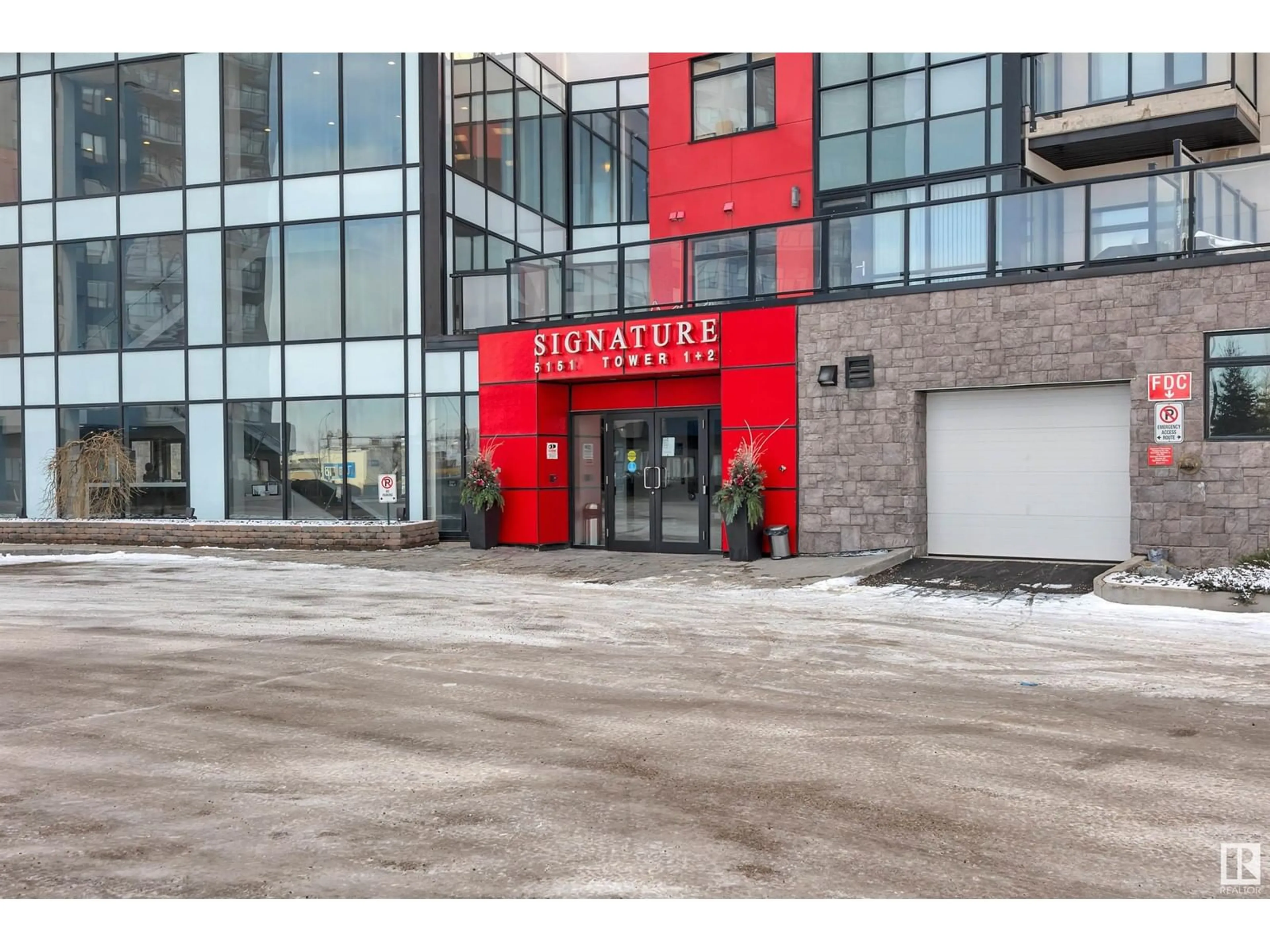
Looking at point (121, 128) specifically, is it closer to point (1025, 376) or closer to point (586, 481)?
point (586, 481)

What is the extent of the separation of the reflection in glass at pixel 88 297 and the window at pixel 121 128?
4.27 ft

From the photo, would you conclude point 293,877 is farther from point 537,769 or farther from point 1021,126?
point 1021,126

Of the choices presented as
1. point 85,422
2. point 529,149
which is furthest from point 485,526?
point 85,422

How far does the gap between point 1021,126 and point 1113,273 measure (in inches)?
225

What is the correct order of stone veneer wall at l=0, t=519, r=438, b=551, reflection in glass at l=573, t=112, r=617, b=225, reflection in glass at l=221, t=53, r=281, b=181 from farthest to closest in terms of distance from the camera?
reflection in glass at l=573, t=112, r=617, b=225 < reflection in glass at l=221, t=53, r=281, b=181 < stone veneer wall at l=0, t=519, r=438, b=551

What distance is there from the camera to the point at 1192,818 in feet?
15.6

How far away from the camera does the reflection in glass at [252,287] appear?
22.5 metres

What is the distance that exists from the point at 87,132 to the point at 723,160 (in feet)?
47.1

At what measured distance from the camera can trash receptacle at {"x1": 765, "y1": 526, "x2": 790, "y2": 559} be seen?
627 inches

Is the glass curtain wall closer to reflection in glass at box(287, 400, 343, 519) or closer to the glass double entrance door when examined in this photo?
reflection in glass at box(287, 400, 343, 519)

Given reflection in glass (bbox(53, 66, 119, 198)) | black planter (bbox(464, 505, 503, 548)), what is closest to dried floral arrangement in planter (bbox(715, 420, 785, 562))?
black planter (bbox(464, 505, 503, 548))

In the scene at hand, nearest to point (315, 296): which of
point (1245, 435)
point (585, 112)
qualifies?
point (585, 112)

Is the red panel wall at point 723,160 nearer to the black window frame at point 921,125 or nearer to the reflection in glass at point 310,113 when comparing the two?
the black window frame at point 921,125

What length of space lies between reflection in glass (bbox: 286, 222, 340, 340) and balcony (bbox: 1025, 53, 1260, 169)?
45.2 feet
